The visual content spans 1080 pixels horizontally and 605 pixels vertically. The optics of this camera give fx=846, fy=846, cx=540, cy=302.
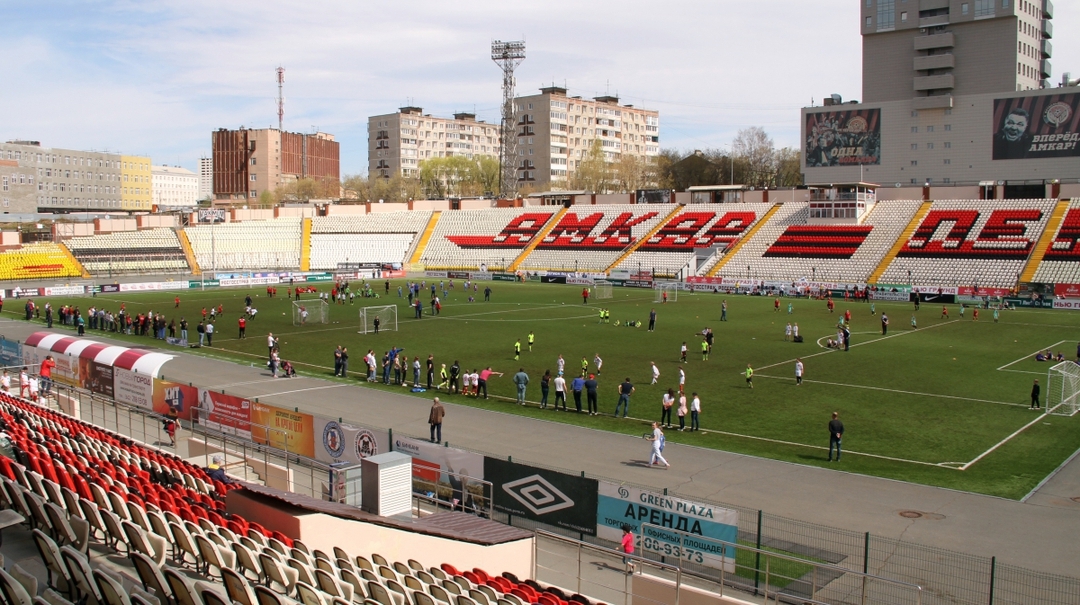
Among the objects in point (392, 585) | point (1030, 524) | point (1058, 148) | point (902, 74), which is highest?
point (902, 74)

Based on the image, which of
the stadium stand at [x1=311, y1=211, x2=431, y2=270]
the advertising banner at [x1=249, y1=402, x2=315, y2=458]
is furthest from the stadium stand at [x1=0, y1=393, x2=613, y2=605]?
the stadium stand at [x1=311, y1=211, x2=431, y2=270]

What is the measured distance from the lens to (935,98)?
89438 millimetres

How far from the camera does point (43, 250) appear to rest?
81.1 m

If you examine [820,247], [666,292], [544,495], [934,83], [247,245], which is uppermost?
[934,83]

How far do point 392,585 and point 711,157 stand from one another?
446 ft

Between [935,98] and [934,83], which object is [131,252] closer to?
[935,98]

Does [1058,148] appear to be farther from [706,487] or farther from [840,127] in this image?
[706,487]

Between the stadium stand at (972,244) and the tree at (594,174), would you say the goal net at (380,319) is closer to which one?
the stadium stand at (972,244)

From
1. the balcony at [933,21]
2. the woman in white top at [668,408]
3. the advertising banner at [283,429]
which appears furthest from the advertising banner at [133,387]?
the balcony at [933,21]

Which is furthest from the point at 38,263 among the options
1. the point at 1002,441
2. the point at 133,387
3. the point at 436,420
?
the point at 1002,441

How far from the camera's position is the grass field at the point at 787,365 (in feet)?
74.6

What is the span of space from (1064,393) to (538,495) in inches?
801

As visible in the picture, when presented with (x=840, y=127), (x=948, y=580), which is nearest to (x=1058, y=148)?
(x=840, y=127)

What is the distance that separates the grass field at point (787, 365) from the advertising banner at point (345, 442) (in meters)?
6.40
